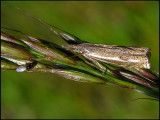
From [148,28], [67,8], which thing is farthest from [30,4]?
[148,28]

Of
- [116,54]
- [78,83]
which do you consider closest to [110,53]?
[116,54]

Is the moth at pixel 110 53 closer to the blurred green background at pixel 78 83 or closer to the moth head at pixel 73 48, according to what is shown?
the moth head at pixel 73 48

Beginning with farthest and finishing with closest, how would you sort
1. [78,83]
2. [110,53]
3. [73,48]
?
[78,83]
[110,53]
[73,48]

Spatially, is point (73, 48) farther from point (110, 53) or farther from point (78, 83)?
point (78, 83)

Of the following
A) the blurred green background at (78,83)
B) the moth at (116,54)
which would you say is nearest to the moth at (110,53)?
the moth at (116,54)

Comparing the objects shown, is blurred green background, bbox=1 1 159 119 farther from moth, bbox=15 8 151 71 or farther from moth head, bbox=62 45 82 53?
moth head, bbox=62 45 82 53

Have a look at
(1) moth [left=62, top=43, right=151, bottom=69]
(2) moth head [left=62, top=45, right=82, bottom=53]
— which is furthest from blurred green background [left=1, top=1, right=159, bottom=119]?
(2) moth head [left=62, top=45, right=82, bottom=53]
